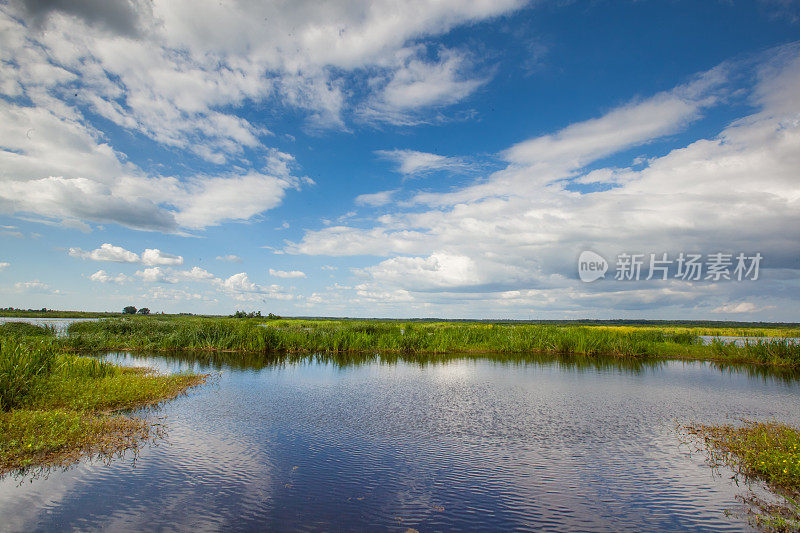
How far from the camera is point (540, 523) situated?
494 centimetres

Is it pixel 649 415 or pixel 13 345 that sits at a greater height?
pixel 13 345

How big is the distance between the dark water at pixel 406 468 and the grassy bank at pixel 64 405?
0.72 meters

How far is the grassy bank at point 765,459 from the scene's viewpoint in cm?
512

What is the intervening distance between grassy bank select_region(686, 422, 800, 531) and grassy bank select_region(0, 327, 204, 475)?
9.44 m

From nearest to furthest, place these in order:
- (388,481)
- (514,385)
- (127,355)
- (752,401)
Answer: (388,481) → (752,401) → (514,385) → (127,355)

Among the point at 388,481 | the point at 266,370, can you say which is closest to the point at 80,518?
the point at 388,481

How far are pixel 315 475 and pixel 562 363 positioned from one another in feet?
56.6

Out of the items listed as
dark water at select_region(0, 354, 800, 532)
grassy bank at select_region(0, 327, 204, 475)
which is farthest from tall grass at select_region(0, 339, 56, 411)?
dark water at select_region(0, 354, 800, 532)

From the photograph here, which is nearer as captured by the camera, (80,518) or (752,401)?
(80,518)

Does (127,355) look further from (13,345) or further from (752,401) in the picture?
(752,401)

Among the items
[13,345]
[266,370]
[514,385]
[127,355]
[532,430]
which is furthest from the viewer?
[127,355]

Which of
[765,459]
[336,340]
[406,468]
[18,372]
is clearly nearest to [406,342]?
[336,340]

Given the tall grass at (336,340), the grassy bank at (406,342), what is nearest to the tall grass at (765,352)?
the grassy bank at (406,342)

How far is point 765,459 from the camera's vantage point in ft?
21.9
